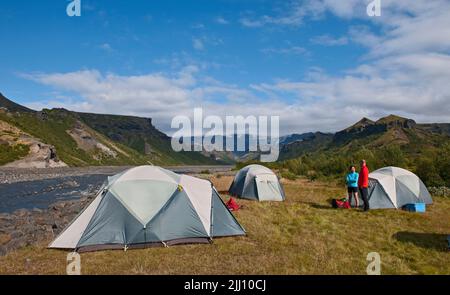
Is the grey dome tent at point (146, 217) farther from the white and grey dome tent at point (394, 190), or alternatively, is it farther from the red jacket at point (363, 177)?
the white and grey dome tent at point (394, 190)

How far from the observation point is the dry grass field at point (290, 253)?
924 centimetres

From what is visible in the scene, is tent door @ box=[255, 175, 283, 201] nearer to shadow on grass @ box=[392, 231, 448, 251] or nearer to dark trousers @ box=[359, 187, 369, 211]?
dark trousers @ box=[359, 187, 369, 211]

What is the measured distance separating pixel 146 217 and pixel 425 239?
9.76 metres

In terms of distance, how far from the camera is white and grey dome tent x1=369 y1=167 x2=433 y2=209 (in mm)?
19297

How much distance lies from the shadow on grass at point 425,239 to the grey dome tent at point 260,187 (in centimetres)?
991

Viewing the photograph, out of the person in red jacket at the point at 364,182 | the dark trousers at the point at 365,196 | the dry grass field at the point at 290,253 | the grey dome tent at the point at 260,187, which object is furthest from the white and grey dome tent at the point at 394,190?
the grey dome tent at the point at 260,187

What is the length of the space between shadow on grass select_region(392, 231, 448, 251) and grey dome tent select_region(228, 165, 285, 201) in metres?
9.91

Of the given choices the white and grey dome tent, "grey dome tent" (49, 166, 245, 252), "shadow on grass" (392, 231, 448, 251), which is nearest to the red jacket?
the white and grey dome tent

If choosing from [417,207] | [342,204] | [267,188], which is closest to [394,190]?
[417,207]

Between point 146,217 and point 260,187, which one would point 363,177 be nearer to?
point 260,187

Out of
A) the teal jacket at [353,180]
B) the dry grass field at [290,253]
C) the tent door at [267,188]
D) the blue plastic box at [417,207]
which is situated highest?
the teal jacket at [353,180]

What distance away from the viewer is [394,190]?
773 inches
